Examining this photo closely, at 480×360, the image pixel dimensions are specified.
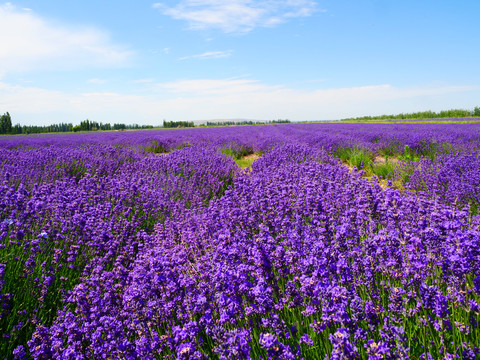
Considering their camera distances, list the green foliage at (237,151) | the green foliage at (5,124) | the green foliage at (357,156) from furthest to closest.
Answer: the green foliage at (5,124), the green foliage at (237,151), the green foliage at (357,156)

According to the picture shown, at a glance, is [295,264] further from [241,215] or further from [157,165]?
[157,165]

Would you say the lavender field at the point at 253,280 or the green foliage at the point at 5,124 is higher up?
the green foliage at the point at 5,124

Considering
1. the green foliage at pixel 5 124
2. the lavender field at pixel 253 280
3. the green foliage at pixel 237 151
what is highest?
the green foliage at pixel 5 124

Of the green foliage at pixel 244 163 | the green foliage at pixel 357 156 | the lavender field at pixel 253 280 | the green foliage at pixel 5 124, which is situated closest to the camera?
the lavender field at pixel 253 280

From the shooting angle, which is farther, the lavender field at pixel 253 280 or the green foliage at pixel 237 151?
the green foliage at pixel 237 151

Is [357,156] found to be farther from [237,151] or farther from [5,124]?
[5,124]

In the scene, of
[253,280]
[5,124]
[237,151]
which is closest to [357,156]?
[237,151]

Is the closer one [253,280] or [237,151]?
[253,280]

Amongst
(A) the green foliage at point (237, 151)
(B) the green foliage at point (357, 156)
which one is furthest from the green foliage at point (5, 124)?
(B) the green foliage at point (357, 156)

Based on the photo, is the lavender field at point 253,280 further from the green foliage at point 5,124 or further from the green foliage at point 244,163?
the green foliage at point 5,124

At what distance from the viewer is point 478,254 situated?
1436 millimetres

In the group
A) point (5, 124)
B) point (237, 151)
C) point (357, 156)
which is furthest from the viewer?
point (5, 124)

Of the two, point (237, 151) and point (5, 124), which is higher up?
point (5, 124)

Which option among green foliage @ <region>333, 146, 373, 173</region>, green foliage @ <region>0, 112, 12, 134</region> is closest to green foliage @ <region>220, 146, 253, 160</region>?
green foliage @ <region>333, 146, 373, 173</region>
